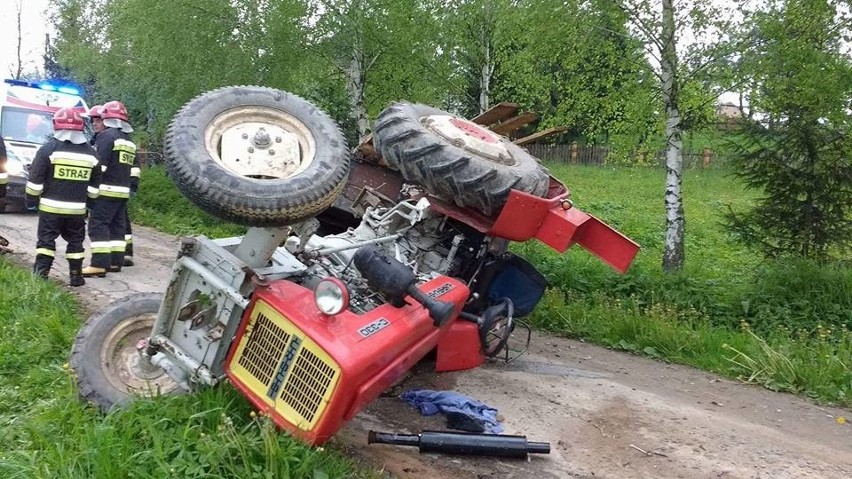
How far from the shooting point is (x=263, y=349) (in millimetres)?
3207

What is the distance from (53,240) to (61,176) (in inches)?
23.9

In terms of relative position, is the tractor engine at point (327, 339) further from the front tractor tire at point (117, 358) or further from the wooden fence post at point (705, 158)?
the wooden fence post at point (705, 158)

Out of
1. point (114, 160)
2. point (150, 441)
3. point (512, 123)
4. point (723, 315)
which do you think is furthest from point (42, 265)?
point (723, 315)

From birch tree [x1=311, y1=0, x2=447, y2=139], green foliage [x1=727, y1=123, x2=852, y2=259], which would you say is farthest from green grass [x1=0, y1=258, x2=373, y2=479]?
birch tree [x1=311, y1=0, x2=447, y2=139]

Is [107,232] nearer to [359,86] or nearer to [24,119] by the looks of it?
[359,86]

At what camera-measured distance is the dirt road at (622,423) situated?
3680mm

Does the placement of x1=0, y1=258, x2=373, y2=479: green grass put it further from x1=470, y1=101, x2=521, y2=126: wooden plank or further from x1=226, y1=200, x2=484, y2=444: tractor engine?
x1=470, y1=101, x2=521, y2=126: wooden plank

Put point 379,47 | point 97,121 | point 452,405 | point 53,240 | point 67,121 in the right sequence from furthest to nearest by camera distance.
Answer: point 379,47 < point 97,121 < point 53,240 < point 67,121 < point 452,405

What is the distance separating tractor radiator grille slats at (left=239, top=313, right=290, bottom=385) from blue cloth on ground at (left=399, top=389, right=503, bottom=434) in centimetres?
128

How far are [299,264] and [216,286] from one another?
1.78ft

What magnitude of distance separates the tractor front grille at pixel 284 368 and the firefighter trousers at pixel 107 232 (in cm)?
415

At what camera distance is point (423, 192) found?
4.82m

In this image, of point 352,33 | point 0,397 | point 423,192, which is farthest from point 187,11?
point 0,397

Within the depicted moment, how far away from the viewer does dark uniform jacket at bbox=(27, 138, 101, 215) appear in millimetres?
6207
